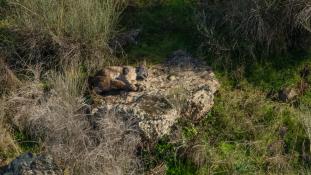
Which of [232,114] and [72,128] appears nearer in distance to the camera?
[72,128]

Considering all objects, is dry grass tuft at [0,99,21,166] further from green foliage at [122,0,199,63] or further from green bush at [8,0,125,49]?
green foliage at [122,0,199,63]

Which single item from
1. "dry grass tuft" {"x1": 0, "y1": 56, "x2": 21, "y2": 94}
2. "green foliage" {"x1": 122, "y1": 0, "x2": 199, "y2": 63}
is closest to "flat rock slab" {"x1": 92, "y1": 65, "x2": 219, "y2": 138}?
"green foliage" {"x1": 122, "y1": 0, "x2": 199, "y2": 63}

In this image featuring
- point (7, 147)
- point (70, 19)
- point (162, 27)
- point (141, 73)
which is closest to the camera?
point (7, 147)

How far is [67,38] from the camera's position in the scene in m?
5.87

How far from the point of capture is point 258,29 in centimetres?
568

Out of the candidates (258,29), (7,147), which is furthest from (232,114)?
(7,147)

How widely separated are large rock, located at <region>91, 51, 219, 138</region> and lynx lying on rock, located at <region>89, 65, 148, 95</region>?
86 mm

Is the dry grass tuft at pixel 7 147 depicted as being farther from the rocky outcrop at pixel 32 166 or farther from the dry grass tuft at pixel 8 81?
the dry grass tuft at pixel 8 81

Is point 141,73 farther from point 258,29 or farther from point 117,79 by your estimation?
point 258,29

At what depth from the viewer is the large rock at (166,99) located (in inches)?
199

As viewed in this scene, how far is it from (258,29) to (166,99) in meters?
1.26

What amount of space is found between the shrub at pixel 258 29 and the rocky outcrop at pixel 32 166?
2081mm

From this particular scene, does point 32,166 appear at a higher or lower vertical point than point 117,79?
lower

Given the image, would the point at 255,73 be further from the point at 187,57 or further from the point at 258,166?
the point at 258,166
